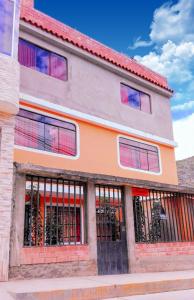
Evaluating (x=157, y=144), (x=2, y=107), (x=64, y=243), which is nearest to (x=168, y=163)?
(x=157, y=144)

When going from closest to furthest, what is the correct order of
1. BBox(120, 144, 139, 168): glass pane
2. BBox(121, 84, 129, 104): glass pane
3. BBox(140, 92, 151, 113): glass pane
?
BBox(120, 144, 139, 168): glass pane → BBox(121, 84, 129, 104): glass pane → BBox(140, 92, 151, 113): glass pane

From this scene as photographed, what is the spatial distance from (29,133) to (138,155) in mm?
5488

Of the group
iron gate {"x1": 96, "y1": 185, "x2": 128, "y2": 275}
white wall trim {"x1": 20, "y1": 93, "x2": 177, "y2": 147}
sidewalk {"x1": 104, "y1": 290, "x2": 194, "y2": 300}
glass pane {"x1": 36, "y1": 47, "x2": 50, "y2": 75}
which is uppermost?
glass pane {"x1": 36, "y1": 47, "x2": 50, "y2": 75}

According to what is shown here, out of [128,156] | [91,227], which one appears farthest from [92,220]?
[128,156]

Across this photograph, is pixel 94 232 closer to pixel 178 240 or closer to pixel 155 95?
pixel 178 240

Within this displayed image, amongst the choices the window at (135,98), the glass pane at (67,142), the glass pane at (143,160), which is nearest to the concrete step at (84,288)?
the glass pane at (67,142)

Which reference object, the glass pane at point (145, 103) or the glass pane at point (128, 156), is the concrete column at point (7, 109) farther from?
the glass pane at point (145, 103)

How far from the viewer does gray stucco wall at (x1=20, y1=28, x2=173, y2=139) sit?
471 inches

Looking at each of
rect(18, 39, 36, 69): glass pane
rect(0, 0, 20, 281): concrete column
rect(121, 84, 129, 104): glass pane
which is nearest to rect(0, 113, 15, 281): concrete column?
rect(0, 0, 20, 281): concrete column

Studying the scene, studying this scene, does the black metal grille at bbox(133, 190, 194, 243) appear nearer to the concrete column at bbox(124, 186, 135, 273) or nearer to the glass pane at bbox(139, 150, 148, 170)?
the concrete column at bbox(124, 186, 135, 273)

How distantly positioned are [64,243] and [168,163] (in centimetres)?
888

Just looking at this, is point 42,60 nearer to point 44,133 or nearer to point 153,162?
point 44,133

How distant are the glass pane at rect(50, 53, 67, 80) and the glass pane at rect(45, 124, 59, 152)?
7.14ft

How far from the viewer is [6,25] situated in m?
8.77
